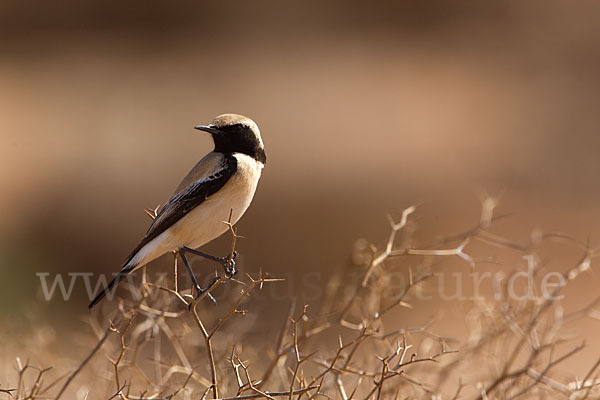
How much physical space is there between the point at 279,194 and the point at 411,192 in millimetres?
2226

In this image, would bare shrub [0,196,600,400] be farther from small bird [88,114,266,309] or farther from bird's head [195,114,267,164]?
bird's head [195,114,267,164]

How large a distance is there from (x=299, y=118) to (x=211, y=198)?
1102 cm

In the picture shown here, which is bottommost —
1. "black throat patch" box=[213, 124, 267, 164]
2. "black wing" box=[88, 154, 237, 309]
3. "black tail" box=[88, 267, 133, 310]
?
"black tail" box=[88, 267, 133, 310]

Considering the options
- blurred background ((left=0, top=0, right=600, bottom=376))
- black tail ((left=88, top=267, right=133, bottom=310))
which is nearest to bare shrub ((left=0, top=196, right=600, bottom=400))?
black tail ((left=88, top=267, right=133, bottom=310))

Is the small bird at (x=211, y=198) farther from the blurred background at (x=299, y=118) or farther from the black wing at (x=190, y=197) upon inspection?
the blurred background at (x=299, y=118)

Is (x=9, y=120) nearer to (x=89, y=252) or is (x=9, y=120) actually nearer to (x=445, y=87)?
(x=89, y=252)

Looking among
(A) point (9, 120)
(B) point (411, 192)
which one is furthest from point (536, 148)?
(A) point (9, 120)

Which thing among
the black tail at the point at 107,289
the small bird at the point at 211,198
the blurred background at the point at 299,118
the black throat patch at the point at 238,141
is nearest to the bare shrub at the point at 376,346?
the black tail at the point at 107,289

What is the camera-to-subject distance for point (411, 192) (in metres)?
12.9

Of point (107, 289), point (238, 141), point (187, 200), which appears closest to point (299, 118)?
point (238, 141)

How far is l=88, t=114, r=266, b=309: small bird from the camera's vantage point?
434 cm

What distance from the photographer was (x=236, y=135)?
4504 millimetres

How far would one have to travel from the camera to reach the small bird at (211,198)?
434 centimetres

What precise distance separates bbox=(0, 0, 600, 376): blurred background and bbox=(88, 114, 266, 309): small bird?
17.6 feet
